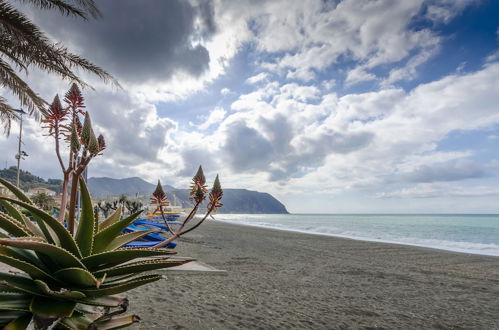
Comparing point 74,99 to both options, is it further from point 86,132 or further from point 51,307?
point 51,307

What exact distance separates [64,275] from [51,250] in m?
0.21

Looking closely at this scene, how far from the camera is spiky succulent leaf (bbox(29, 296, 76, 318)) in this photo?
1354 mm

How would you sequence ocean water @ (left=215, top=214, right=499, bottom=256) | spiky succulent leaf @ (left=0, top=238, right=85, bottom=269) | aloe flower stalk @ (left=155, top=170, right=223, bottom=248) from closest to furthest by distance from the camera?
1. spiky succulent leaf @ (left=0, top=238, right=85, bottom=269)
2. aloe flower stalk @ (left=155, top=170, right=223, bottom=248)
3. ocean water @ (left=215, top=214, right=499, bottom=256)

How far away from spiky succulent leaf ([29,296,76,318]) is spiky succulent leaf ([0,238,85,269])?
166 millimetres

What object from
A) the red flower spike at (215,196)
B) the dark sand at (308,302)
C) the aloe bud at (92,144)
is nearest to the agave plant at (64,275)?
the aloe bud at (92,144)

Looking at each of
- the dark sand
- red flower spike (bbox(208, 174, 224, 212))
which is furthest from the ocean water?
red flower spike (bbox(208, 174, 224, 212))

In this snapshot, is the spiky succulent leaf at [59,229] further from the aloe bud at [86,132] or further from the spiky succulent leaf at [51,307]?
the aloe bud at [86,132]

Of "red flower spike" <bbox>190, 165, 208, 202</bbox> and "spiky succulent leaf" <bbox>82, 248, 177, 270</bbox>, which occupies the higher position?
"red flower spike" <bbox>190, 165, 208, 202</bbox>

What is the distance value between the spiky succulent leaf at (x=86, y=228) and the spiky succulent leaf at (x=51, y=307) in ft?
0.90

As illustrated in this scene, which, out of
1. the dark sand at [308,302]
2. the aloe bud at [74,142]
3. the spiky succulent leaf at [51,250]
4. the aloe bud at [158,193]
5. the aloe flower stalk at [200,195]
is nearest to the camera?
the spiky succulent leaf at [51,250]

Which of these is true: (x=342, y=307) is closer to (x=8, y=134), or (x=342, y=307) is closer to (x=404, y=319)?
(x=404, y=319)

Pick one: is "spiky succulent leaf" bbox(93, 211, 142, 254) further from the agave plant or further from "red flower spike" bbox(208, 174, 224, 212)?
"red flower spike" bbox(208, 174, 224, 212)

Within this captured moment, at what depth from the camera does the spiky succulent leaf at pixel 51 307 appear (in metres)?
1.35

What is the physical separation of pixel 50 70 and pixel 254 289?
779 centimetres
